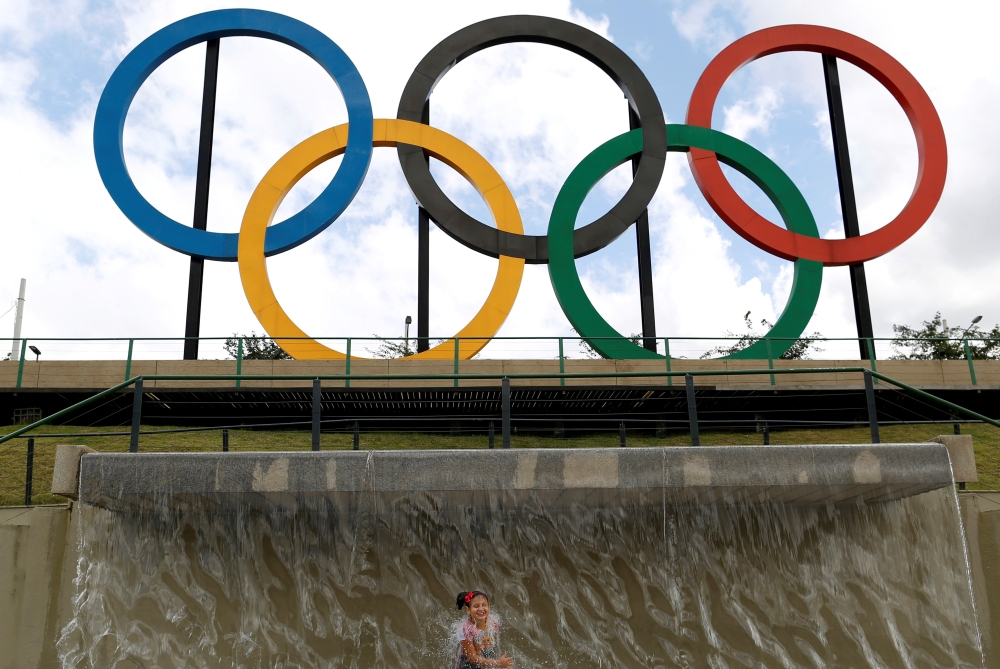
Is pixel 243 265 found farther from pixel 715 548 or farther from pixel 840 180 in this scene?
pixel 840 180

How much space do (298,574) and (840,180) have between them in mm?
18731

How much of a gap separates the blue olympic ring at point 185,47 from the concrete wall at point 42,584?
11.1 meters

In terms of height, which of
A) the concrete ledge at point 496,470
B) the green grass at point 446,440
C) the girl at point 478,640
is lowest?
the girl at point 478,640

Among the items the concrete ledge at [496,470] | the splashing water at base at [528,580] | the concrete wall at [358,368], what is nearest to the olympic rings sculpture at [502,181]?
the concrete wall at [358,368]

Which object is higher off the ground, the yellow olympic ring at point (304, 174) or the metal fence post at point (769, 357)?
the yellow olympic ring at point (304, 174)

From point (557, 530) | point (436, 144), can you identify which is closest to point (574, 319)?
point (436, 144)

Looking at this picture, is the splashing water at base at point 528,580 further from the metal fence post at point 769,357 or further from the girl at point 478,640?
the metal fence post at point 769,357

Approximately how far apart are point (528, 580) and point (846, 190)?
16.8 metres

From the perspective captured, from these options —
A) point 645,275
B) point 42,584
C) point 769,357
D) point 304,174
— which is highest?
point 304,174

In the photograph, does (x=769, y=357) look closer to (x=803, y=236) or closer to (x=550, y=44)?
(x=803, y=236)

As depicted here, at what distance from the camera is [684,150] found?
21500 millimetres

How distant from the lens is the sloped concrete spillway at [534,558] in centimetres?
888

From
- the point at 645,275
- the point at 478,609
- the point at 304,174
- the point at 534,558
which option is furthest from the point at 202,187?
the point at 478,609

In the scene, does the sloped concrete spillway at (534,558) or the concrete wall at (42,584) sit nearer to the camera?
the sloped concrete spillway at (534,558)
